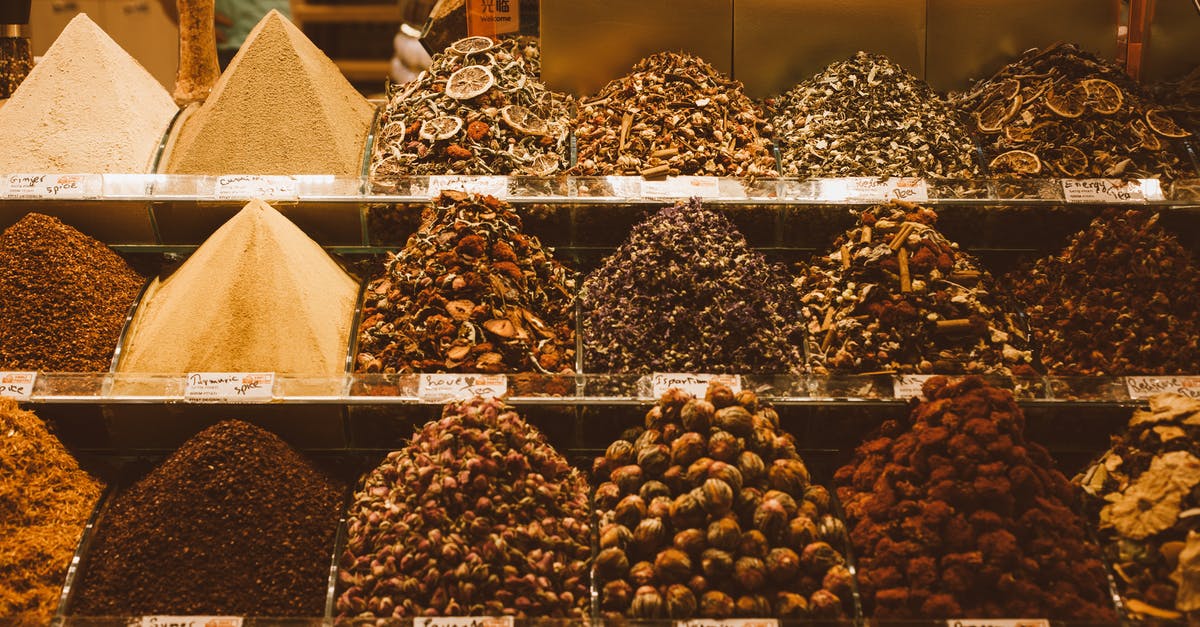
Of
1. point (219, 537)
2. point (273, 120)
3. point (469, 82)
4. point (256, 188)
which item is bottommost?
point (219, 537)

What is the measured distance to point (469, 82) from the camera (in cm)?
257

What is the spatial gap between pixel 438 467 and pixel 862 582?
72 centimetres

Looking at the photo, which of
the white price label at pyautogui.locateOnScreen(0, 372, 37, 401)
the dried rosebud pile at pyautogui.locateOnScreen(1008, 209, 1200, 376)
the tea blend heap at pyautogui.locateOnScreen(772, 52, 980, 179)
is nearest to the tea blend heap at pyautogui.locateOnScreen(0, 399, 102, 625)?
Result: the white price label at pyautogui.locateOnScreen(0, 372, 37, 401)

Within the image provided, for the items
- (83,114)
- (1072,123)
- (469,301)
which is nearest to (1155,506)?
(1072,123)

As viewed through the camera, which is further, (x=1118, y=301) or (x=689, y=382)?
(x=1118, y=301)

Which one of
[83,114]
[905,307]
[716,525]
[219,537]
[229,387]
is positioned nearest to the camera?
[716,525]

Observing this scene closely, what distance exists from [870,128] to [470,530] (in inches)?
58.9

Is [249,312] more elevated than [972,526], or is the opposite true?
[249,312]

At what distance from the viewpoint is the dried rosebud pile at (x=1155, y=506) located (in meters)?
1.57

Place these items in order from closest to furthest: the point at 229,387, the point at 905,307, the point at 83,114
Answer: the point at 229,387 → the point at 905,307 → the point at 83,114

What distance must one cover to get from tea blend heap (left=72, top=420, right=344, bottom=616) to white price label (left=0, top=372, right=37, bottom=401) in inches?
10.6

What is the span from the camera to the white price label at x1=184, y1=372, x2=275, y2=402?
5.91 ft

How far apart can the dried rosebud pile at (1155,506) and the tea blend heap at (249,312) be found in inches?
57.4

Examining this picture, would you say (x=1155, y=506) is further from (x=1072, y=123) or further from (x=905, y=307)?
(x=1072, y=123)
